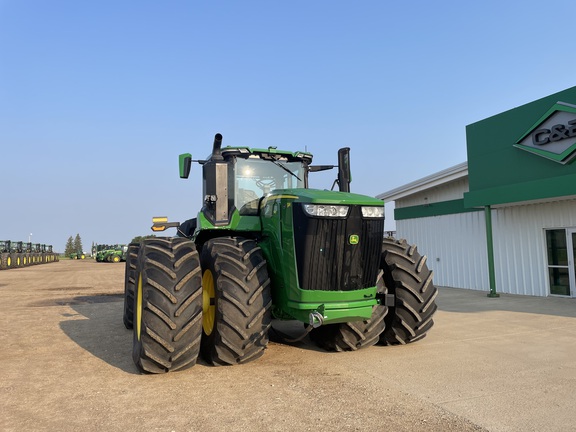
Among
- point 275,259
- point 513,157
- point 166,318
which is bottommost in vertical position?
point 166,318

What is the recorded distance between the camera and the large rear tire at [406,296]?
5.52m

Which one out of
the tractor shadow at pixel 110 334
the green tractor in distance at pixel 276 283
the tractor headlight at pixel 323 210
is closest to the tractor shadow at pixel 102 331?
the tractor shadow at pixel 110 334

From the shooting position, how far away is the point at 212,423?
330cm

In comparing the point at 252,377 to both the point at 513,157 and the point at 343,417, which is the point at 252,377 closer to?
the point at 343,417

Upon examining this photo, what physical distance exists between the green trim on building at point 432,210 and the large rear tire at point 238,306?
1068 centimetres

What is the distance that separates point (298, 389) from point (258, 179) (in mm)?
2993

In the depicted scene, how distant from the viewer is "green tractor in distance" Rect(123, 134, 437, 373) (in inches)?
177

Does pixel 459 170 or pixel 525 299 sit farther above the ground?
pixel 459 170

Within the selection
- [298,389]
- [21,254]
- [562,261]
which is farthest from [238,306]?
[21,254]

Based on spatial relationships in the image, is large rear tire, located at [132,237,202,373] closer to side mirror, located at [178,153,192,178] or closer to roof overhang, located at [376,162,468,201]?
side mirror, located at [178,153,192,178]

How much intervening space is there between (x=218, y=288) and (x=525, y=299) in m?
9.75

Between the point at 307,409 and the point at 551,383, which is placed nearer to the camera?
the point at 307,409

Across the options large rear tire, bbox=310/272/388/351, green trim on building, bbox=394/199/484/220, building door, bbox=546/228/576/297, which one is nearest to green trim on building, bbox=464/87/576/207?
green trim on building, bbox=394/199/484/220

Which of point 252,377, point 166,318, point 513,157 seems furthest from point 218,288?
point 513,157
